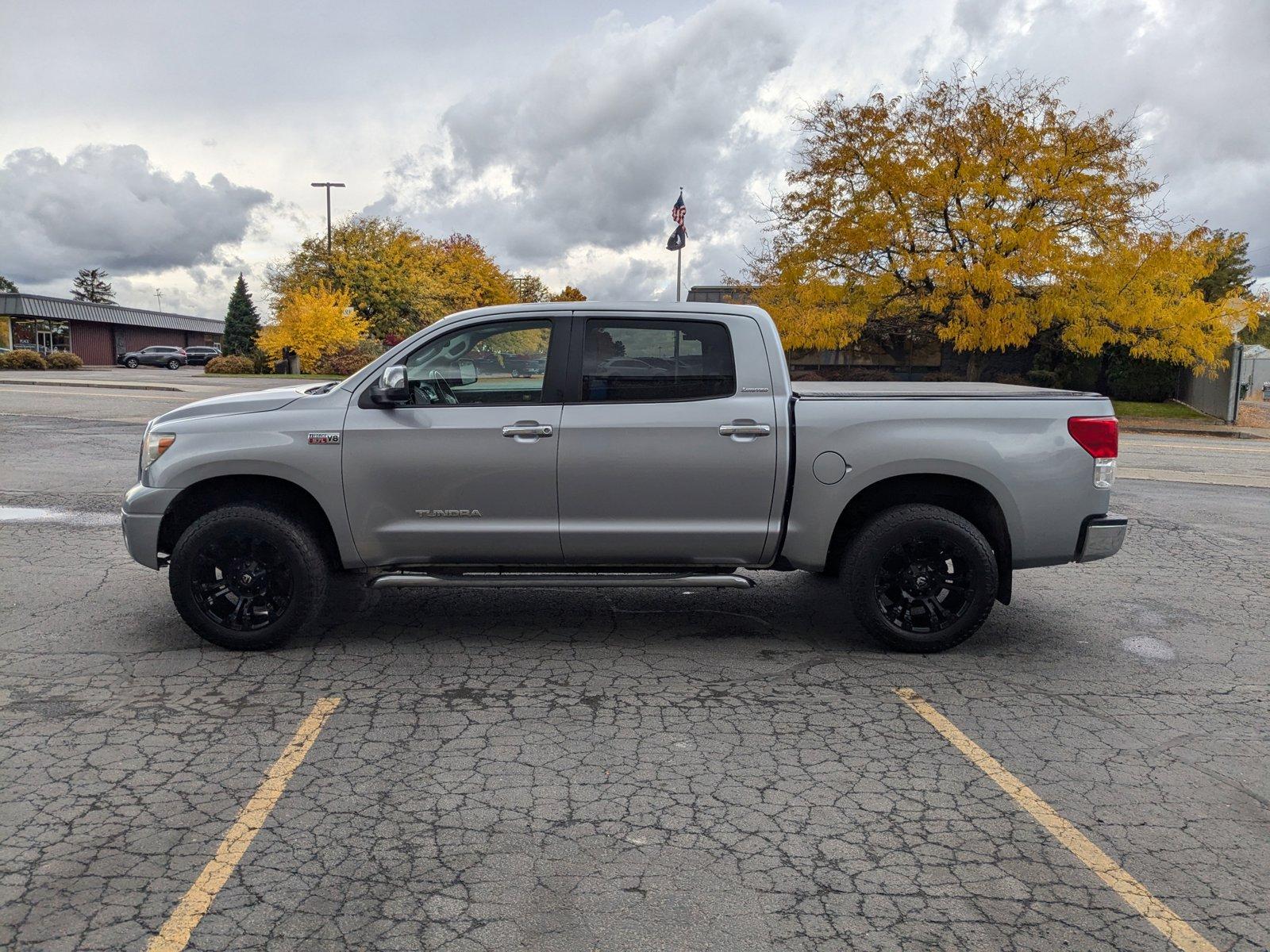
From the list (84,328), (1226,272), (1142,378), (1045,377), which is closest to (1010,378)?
(1045,377)

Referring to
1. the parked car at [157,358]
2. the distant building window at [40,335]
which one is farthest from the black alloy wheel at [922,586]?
the distant building window at [40,335]

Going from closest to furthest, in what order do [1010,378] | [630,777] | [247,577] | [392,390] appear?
[630,777], [392,390], [247,577], [1010,378]

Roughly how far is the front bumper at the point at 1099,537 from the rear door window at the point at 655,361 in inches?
80.2

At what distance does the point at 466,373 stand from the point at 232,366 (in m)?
46.4

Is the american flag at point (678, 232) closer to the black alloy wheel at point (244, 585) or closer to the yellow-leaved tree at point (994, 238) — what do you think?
the yellow-leaved tree at point (994, 238)

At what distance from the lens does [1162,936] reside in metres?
2.78

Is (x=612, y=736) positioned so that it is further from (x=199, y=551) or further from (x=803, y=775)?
(x=199, y=551)

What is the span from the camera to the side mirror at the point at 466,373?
17.5ft

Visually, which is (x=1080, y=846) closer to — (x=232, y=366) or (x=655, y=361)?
(x=655, y=361)

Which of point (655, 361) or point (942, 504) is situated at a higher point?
point (655, 361)

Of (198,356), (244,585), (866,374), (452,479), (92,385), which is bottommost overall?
(244,585)

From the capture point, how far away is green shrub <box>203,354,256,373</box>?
156ft

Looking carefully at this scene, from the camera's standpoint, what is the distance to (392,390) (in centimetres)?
509

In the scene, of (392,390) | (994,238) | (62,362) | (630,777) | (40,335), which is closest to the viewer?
(630,777)
